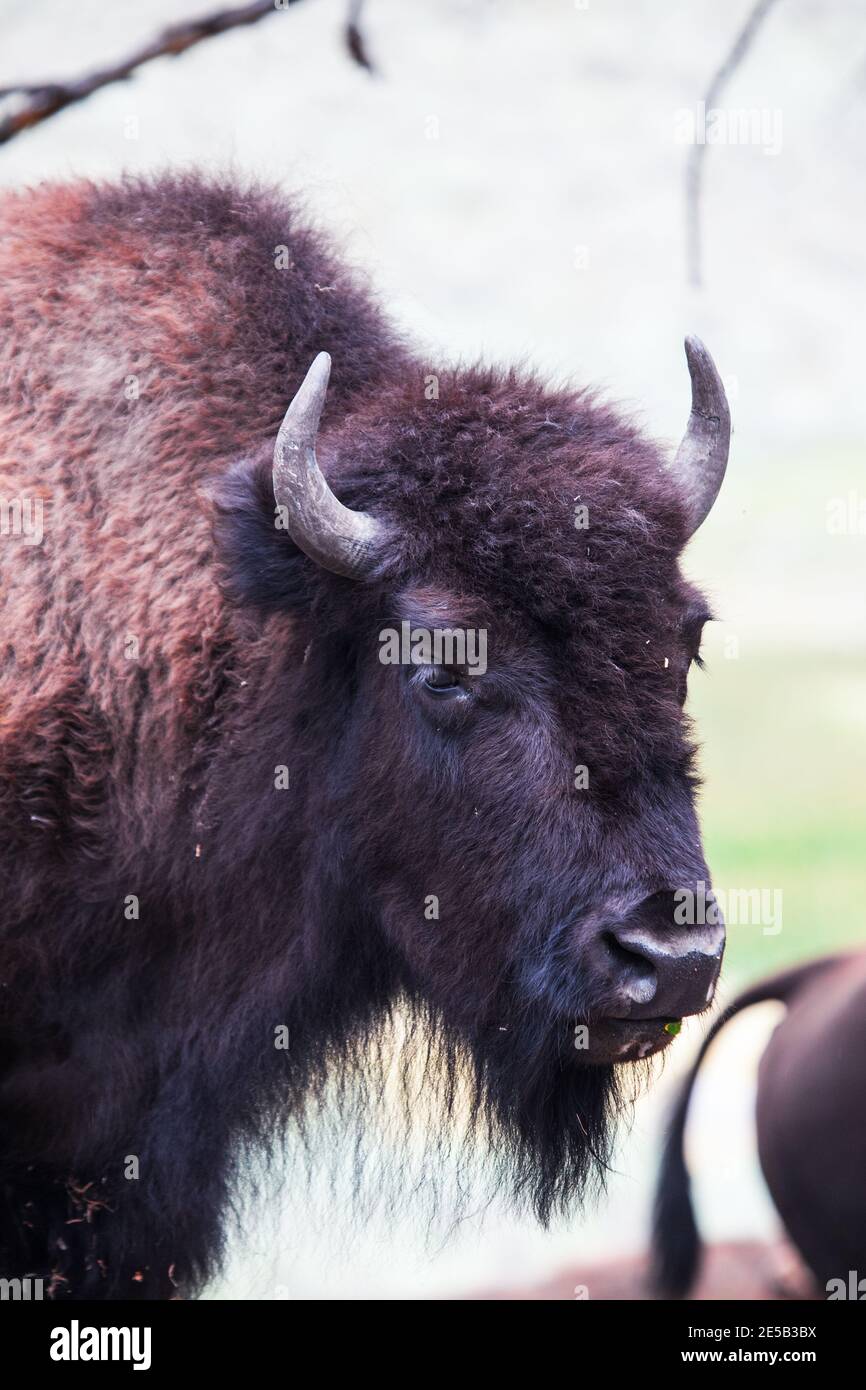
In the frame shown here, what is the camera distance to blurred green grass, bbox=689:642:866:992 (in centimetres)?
1231

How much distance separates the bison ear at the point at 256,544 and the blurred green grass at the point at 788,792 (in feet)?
27.0

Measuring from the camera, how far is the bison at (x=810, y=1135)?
5.50m

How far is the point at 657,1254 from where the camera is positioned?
620cm

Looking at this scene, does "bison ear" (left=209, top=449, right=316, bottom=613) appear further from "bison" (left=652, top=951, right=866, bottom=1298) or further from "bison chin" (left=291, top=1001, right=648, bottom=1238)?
"bison" (left=652, top=951, right=866, bottom=1298)

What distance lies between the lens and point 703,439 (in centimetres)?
400

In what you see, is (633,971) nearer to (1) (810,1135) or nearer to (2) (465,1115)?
(2) (465,1115)

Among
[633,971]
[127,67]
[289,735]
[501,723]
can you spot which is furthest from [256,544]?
[633,971]

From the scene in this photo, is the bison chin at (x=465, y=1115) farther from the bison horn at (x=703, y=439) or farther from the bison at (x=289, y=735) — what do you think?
the bison horn at (x=703, y=439)

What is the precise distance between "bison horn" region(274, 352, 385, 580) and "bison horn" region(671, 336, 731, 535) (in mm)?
909

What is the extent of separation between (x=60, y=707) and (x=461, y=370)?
54.8 inches

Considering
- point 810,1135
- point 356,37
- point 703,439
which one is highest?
point 356,37

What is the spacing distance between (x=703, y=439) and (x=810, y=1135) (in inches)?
120

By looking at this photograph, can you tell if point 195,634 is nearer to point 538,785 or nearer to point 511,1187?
point 538,785

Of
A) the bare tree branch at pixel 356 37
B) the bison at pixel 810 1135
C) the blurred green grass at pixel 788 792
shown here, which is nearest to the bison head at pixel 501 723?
the bare tree branch at pixel 356 37
